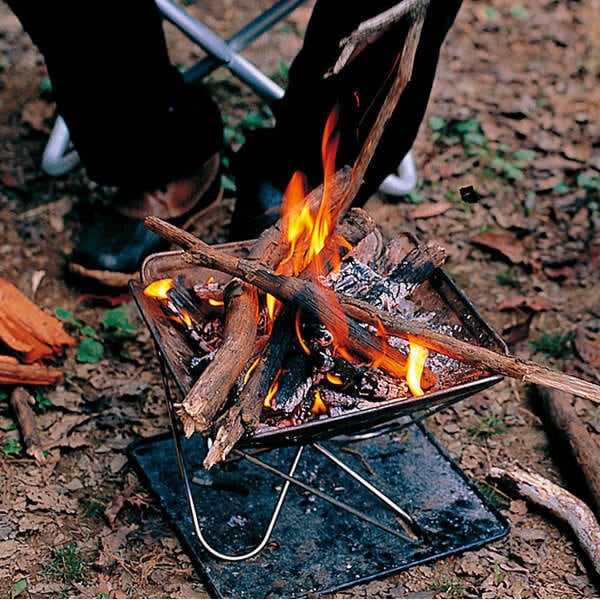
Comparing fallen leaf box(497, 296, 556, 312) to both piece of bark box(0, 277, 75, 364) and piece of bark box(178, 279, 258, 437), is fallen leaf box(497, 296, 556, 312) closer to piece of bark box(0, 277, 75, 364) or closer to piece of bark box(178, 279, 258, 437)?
piece of bark box(178, 279, 258, 437)

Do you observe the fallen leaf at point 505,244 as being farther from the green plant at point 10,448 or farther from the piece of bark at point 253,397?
the green plant at point 10,448

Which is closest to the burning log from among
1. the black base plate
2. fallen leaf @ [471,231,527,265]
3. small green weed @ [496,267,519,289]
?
the black base plate

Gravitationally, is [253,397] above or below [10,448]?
above

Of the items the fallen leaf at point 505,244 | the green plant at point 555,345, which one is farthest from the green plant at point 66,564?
the fallen leaf at point 505,244

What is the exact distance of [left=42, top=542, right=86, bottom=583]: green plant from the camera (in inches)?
92.9

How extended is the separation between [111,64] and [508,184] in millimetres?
1872

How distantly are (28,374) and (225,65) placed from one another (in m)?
1.48

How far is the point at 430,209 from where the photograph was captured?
150 inches

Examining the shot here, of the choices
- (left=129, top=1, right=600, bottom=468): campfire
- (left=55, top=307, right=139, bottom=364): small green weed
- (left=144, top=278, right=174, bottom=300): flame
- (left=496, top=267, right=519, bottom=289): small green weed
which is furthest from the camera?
(left=496, top=267, right=519, bottom=289): small green weed

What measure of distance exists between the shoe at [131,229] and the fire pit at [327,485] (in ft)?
2.62

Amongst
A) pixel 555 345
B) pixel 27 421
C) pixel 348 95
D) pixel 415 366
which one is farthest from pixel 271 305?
pixel 555 345

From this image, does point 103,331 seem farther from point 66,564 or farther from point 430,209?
point 430,209

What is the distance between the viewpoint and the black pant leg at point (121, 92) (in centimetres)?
283

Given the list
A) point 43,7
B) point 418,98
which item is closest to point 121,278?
point 43,7
